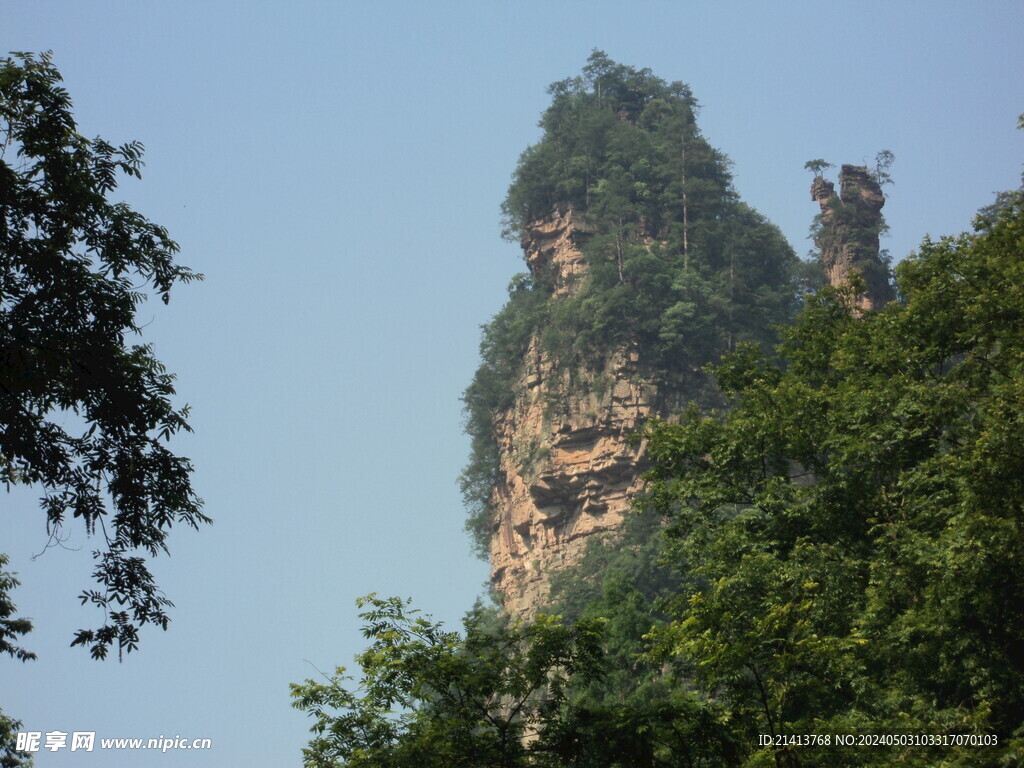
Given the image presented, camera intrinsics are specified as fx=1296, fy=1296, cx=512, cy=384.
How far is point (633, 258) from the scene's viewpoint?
65.1 meters

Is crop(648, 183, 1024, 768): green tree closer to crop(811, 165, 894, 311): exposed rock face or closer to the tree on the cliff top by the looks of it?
the tree on the cliff top

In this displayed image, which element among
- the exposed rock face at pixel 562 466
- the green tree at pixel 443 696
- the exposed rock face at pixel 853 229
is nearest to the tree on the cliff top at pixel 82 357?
the green tree at pixel 443 696

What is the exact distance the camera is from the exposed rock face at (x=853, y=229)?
70688mm

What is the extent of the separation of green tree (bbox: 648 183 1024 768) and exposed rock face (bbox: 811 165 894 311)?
157 feet

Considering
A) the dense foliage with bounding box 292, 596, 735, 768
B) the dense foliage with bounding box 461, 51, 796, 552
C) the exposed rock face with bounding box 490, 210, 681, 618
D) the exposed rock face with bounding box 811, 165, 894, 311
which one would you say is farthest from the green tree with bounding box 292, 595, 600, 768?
the exposed rock face with bounding box 811, 165, 894, 311

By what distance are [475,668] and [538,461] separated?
46.8 m

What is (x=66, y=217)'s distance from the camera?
41.7 ft

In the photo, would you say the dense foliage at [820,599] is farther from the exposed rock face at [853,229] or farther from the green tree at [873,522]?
the exposed rock face at [853,229]

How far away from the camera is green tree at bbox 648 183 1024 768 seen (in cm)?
1440

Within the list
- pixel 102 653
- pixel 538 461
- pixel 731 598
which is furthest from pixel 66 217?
pixel 538 461

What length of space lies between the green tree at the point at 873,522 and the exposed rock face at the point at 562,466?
34.4m

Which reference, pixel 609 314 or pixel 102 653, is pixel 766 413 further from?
pixel 609 314

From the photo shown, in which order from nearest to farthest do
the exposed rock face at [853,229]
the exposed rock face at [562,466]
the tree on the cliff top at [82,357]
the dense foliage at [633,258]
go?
the tree on the cliff top at [82,357], the exposed rock face at [562,466], the dense foliage at [633,258], the exposed rock face at [853,229]

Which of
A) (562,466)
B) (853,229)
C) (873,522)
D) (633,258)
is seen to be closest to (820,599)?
(873,522)
